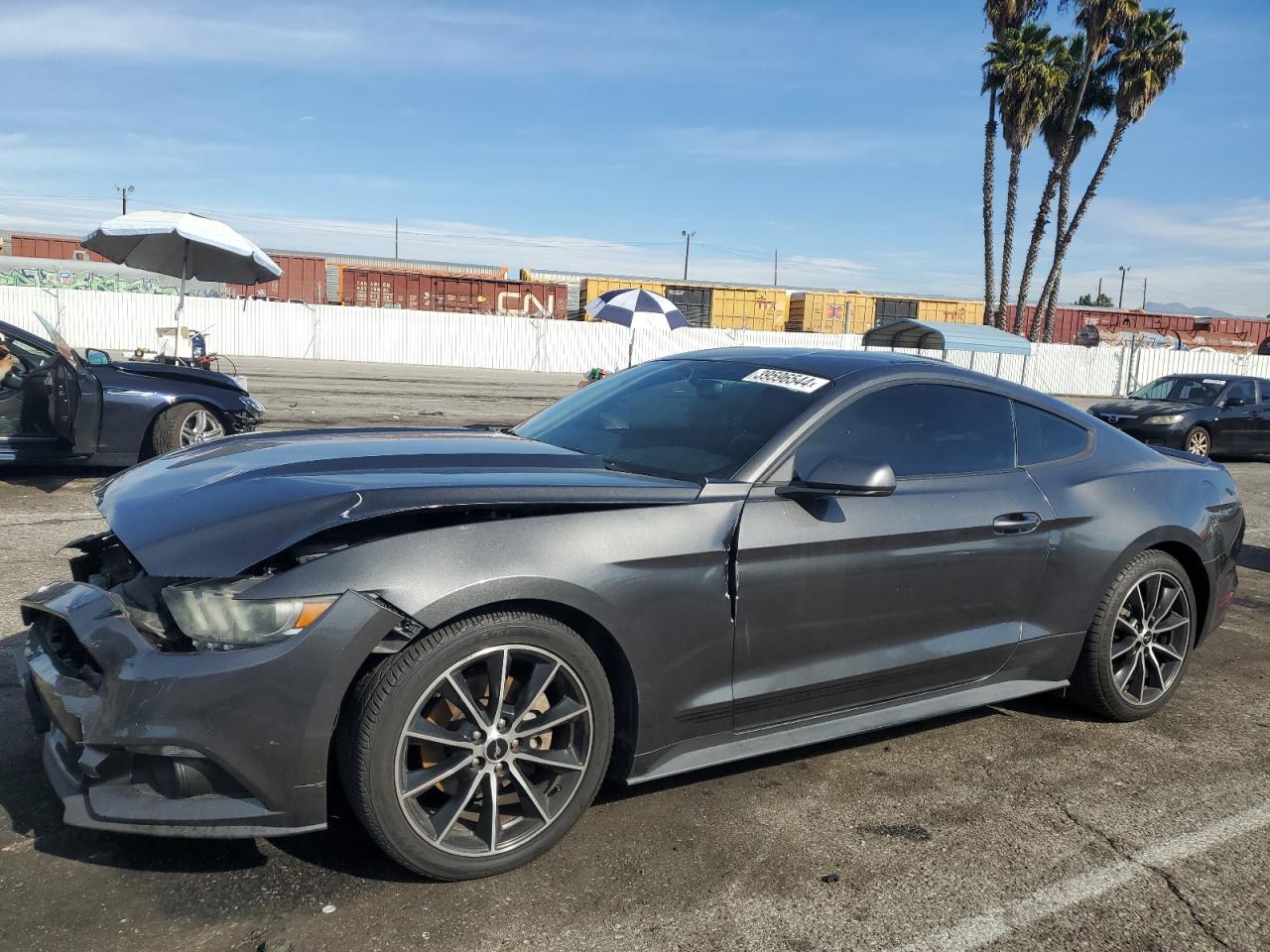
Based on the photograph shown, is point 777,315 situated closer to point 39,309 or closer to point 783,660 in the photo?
point 39,309

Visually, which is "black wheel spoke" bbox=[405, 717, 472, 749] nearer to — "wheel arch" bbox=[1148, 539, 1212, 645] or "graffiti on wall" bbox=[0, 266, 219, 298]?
"wheel arch" bbox=[1148, 539, 1212, 645]

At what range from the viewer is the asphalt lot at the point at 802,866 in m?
2.51

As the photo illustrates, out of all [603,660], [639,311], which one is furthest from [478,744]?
[639,311]

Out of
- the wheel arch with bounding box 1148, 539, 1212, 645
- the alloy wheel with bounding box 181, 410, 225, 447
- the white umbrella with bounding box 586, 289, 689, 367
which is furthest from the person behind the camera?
the white umbrella with bounding box 586, 289, 689, 367

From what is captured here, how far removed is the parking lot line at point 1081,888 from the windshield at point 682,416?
56.0 inches

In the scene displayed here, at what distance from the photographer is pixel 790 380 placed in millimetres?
3639

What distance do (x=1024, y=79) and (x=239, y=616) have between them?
118ft

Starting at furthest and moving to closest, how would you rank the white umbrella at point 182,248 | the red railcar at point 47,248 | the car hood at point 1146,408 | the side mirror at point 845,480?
the red railcar at point 47,248, the car hood at point 1146,408, the white umbrella at point 182,248, the side mirror at point 845,480

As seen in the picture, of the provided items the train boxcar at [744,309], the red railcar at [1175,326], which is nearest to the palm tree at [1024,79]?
the train boxcar at [744,309]

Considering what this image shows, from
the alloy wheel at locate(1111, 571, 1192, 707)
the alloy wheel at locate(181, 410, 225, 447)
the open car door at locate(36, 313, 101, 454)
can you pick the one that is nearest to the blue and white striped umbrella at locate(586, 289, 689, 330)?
the alloy wheel at locate(181, 410, 225, 447)

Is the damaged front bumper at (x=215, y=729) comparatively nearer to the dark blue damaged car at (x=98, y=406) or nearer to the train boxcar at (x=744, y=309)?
the dark blue damaged car at (x=98, y=406)

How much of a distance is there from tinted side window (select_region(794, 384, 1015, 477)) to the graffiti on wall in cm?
3477

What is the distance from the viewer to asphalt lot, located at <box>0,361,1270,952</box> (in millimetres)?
2514

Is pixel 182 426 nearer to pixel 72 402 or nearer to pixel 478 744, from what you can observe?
pixel 72 402
